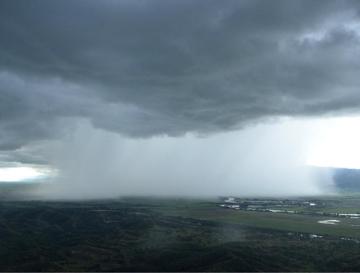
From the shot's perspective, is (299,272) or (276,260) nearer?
(299,272)

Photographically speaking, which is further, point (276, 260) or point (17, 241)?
point (17, 241)

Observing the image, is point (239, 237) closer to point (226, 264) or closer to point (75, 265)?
point (226, 264)

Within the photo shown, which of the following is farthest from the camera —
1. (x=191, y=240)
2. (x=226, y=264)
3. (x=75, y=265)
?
(x=191, y=240)

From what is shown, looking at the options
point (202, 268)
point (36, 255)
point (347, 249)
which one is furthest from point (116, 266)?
point (347, 249)

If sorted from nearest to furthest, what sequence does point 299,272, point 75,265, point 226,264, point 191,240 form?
point 299,272
point 226,264
point 75,265
point 191,240

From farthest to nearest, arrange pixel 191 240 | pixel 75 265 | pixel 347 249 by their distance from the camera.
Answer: pixel 191 240 < pixel 347 249 < pixel 75 265

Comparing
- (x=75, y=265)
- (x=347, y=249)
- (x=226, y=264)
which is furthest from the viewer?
(x=347, y=249)

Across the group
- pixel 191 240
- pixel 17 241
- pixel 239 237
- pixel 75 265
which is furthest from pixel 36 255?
pixel 239 237

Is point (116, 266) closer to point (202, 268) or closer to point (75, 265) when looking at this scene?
point (75, 265)
